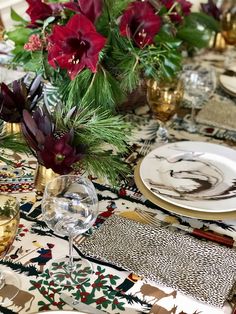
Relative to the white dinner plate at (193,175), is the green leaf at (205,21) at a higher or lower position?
higher

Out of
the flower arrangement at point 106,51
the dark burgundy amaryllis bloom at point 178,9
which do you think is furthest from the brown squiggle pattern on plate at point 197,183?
the dark burgundy amaryllis bloom at point 178,9


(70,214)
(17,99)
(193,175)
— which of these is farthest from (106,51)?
(70,214)

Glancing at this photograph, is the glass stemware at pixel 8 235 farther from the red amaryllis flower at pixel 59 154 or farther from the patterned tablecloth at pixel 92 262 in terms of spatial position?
the red amaryllis flower at pixel 59 154

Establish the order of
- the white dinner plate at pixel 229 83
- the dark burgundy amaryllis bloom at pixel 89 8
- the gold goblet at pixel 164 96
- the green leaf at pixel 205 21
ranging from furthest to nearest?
the green leaf at pixel 205 21
the white dinner plate at pixel 229 83
the gold goblet at pixel 164 96
the dark burgundy amaryllis bloom at pixel 89 8

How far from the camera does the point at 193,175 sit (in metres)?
1.09

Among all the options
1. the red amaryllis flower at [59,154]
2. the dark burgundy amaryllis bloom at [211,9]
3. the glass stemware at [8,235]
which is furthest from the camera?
the dark burgundy amaryllis bloom at [211,9]

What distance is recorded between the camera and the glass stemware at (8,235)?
30.6 inches

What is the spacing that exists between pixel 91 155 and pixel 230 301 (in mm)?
393

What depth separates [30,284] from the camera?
2.70 ft

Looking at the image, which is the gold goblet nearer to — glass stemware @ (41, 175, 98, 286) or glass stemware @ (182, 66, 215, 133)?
glass stemware @ (182, 66, 215, 133)

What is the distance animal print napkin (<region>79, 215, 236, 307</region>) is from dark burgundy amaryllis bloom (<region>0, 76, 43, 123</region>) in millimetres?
344

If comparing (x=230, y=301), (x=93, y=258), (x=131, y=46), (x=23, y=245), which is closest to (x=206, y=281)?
(x=230, y=301)

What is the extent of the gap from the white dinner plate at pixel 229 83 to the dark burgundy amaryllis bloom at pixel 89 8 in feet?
1.87

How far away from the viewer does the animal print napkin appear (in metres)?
0.81
